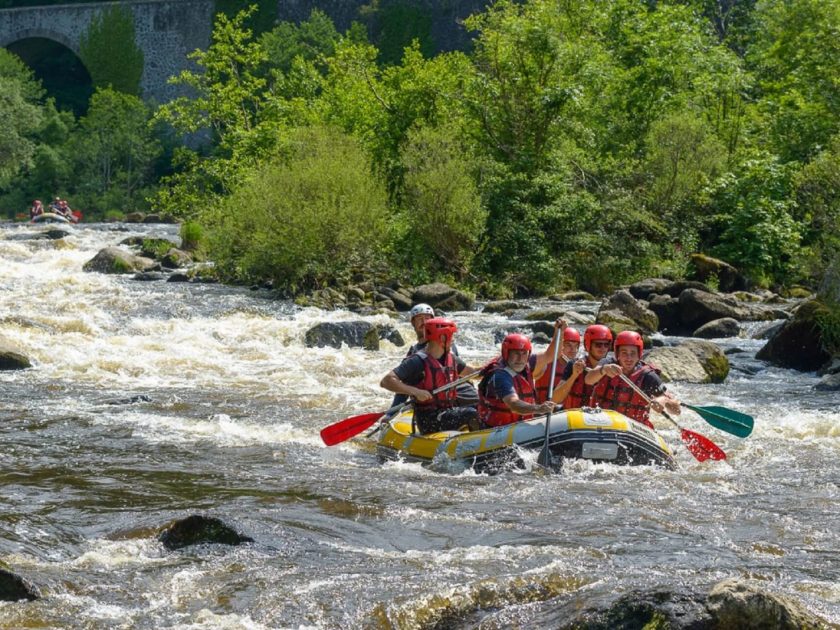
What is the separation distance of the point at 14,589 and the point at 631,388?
512 cm

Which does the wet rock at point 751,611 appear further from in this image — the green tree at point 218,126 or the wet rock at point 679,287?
the green tree at point 218,126

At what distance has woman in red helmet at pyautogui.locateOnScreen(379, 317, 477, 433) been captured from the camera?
968 centimetres

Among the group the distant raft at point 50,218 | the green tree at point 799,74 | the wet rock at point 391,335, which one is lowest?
the distant raft at point 50,218

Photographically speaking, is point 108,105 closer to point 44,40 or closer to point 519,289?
point 44,40

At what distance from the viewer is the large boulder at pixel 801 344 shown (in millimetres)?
15555

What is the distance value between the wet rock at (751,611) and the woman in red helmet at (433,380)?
462 centimetres

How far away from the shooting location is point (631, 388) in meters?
9.60

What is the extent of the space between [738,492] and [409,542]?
283cm

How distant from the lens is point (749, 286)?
74.9 ft

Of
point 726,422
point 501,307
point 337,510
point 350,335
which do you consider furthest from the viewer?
point 501,307

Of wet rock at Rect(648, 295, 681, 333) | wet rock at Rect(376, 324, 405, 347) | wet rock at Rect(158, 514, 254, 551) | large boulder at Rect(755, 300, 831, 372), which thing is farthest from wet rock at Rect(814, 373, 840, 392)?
wet rock at Rect(158, 514, 254, 551)

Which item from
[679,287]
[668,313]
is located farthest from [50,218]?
[668,313]

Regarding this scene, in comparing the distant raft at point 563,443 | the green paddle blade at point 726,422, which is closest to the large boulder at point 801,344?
the green paddle blade at point 726,422

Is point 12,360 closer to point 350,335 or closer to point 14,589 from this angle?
point 350,335
